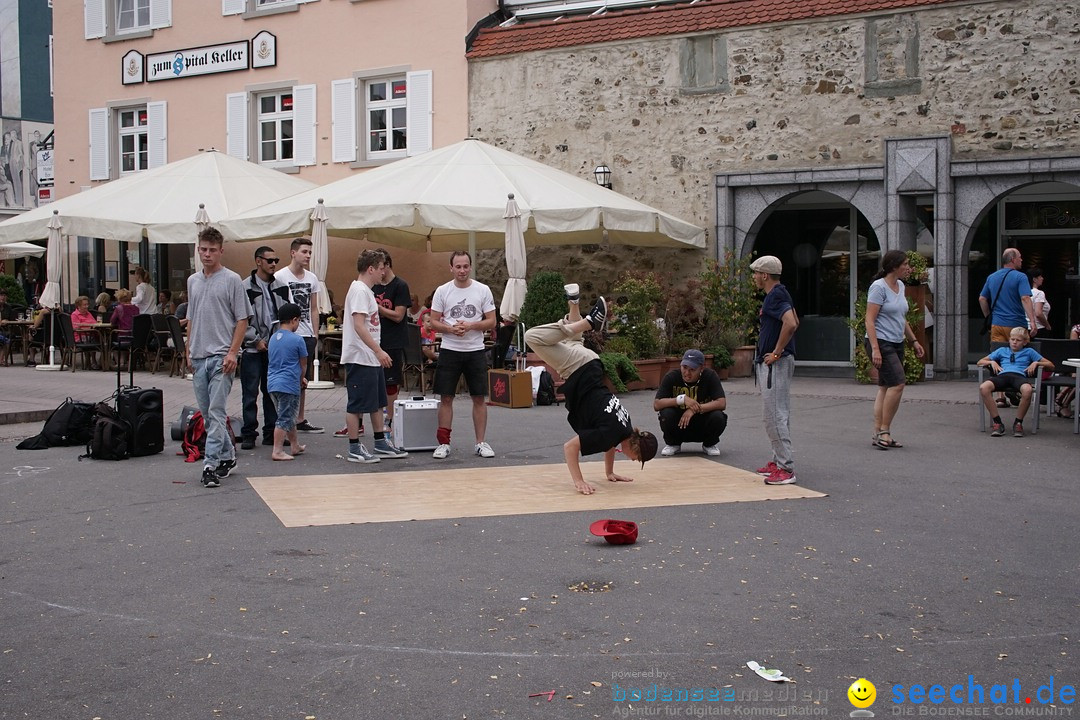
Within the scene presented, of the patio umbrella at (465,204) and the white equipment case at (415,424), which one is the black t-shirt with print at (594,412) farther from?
the patio umbrella at (465,204)

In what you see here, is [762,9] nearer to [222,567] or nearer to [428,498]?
[428,498]

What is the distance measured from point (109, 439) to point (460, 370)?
2.98 meters

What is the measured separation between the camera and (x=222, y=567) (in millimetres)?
6102

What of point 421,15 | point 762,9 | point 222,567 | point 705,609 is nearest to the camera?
point 705,609

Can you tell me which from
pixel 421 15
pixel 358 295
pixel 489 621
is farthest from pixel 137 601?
pixel 421 15

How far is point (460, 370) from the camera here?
9.98 m

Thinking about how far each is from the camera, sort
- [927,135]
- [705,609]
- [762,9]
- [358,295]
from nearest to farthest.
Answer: [705,609] < [358,295] < [927,135] < [762,9]

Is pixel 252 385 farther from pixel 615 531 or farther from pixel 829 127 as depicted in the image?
pixel 829 127

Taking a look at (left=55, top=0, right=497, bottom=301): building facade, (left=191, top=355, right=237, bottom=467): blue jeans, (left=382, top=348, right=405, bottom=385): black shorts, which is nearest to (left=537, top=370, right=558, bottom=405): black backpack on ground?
(left=382, top=348, right=405, bottom=385): black shorts

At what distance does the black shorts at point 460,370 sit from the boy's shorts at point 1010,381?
5272mm

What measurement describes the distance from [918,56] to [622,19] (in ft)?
16.0

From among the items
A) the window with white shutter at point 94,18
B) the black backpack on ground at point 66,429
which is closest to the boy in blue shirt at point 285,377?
the black backpack on ground at point 66,429

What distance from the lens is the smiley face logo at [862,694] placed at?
4.10 m

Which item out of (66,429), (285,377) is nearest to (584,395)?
(285,377)
